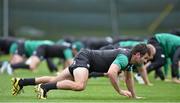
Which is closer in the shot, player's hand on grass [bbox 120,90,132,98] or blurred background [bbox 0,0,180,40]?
player's hand on grass [bbox 120,90,132,98]

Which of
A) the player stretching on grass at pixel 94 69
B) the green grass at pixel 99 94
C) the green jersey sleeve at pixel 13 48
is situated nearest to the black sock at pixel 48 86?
the player stretching on grass at pixel 94 69

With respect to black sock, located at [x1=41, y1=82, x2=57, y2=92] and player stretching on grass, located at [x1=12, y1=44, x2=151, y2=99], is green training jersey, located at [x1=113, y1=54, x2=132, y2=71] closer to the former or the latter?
player stretching on grass, located at [x1=12, y1=44, x2=151, y2=99]

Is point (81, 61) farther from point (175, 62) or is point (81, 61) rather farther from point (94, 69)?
point (175, 62)

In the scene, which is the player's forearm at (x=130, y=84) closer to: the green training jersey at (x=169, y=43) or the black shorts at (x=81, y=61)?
the black shorts at (x=81, y=61)

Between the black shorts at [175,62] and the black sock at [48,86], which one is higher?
the black shorts at [175,62]

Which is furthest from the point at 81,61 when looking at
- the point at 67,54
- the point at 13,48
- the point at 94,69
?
the point at 13,48

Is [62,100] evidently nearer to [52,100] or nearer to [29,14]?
[52,100]

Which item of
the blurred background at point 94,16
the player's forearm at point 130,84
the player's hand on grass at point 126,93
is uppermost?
the blurred background at point 94,16

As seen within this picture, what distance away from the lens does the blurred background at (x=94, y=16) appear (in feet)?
108

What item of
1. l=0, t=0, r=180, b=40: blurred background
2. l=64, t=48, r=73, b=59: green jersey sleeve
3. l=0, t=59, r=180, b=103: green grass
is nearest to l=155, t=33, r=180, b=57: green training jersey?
l=0, t=59, r=180, b=103: green grass

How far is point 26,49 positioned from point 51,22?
9.58 meters

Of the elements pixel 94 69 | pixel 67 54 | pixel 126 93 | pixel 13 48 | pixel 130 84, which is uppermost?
pixel 13 48

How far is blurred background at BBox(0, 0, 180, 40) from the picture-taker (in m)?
33.0

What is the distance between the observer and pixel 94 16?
110 ft
